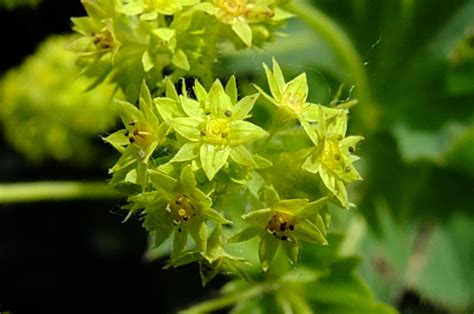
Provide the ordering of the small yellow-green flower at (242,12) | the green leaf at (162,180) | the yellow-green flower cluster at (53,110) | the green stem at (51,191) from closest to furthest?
the green leaf at (162,180) < the small yellow-green flower at (242,12) < the green stem at (51,191) < the yellow-green flower cluster at (53,110)

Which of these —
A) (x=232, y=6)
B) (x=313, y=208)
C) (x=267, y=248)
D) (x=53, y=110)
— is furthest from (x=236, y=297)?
(x=53, y=110)

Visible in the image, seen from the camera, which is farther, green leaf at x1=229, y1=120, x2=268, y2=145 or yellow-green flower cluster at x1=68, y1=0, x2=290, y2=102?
yellow-green flower cluster at x1=68, y1=0, x2=290, y2=102

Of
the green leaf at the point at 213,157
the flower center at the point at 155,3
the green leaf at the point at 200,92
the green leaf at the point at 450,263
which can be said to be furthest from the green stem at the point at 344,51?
the green leaf at the point at 213,157

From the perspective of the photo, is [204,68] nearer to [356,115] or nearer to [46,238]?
[356,115]

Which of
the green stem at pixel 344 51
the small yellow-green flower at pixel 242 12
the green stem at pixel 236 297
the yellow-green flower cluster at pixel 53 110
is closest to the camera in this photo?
the small yellow-green flower at pixel 242 12

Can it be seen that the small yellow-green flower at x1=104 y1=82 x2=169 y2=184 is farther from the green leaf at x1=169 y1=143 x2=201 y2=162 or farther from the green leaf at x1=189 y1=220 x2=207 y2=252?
the green leaf at x1=189 y1=220 x2=207 y2=252

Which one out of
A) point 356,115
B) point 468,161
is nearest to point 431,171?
point 468,161

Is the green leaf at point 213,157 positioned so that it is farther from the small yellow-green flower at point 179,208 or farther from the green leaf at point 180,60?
the green leaf at point 180,60

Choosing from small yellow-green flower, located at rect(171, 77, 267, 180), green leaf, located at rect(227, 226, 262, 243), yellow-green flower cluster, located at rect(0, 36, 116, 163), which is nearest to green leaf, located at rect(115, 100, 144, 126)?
small yellow-green flower, located at rect(171, 77, 267, 180)
